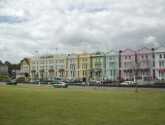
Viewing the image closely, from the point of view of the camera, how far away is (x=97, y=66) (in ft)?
468

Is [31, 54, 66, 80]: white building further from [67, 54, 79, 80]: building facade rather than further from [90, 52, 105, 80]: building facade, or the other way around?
[90, 52, 105, 80]: building facade

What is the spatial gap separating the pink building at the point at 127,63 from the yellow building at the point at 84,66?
1564 cm

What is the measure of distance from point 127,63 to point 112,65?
732cm

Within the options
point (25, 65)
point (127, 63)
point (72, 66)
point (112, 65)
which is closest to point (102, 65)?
point (112, 65)

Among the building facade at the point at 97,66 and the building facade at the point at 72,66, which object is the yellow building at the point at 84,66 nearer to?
the building facade at the point at 97,66

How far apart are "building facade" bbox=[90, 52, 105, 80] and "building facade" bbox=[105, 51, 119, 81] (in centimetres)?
195

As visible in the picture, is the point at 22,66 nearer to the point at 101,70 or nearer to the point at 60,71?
the point at 60,71

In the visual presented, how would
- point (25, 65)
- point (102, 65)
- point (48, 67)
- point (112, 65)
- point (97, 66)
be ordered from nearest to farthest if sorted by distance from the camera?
point (112, 65) → point (102, 65) → point (97, 66) → point (48, 67) → point (25, 65)

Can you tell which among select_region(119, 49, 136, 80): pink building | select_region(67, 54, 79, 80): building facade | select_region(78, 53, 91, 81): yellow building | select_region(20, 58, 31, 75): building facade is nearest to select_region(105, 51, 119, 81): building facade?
select_region(119, 49, 136, 80): pink building

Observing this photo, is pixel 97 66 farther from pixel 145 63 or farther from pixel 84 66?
pixel 145 63

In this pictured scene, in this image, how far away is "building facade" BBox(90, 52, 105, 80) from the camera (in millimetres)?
139875

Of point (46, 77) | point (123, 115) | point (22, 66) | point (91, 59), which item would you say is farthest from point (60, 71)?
point (123, 115)

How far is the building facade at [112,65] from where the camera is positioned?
135 meters

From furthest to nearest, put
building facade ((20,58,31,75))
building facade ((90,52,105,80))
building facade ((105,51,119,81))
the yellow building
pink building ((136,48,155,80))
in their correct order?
building facade ((20,58,31,75)) → the yellow building → building facade ((90,52,105,80)) → building facade ((105,51,119,81)) → pink building ((136,48,155,80))
